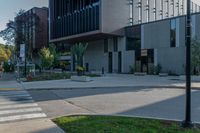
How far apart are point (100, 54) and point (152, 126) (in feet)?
160

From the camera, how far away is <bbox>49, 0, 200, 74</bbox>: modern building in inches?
1630

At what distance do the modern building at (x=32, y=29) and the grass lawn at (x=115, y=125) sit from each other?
62.9 meters

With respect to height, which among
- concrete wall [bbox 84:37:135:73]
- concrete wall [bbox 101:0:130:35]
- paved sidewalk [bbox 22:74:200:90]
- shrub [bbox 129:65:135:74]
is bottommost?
paved sidewalk [bbox 22:74:200:90]

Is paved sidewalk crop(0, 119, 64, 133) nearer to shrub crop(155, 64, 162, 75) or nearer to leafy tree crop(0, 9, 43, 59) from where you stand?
shrub crop(155, 64, 162, 75)

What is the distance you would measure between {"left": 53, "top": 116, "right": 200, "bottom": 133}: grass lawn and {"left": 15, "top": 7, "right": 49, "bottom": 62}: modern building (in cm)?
6286

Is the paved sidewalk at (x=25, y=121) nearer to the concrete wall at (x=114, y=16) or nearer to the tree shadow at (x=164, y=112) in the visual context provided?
the tree shadow at (x=164, y=112)

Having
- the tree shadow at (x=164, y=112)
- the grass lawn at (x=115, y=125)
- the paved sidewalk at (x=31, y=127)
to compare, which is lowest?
the tree shadow at (x=164, y=112)

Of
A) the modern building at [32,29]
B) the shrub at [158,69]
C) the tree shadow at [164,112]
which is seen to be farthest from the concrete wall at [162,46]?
the modern building at [32,29]

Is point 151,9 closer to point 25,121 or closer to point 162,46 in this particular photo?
point 162,46

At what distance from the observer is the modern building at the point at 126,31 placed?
41406 millimetres

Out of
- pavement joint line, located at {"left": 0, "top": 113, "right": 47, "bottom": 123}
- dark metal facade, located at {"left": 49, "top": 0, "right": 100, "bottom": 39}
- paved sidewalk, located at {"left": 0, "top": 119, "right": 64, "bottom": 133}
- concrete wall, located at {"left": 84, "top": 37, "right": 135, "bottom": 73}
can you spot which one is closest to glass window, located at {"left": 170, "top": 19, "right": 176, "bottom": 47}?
concrete wall, located at {"left": 84, "top": 37, "right": 135, "bottom": 73}

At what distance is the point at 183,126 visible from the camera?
331 inches

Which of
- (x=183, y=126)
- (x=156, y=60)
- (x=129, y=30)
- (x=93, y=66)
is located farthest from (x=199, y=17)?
(x=183, y=126)

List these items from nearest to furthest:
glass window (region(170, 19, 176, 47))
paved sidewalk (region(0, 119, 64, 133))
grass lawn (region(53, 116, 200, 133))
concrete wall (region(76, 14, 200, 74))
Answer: grass lawn (region(53, 116, 200, 133)) < paved sidewalk (region(0, 119, 64, 133)) < concrete wall (region(76, 14, 200, 74)) < glass window (region(170, 19, 176, 47))
